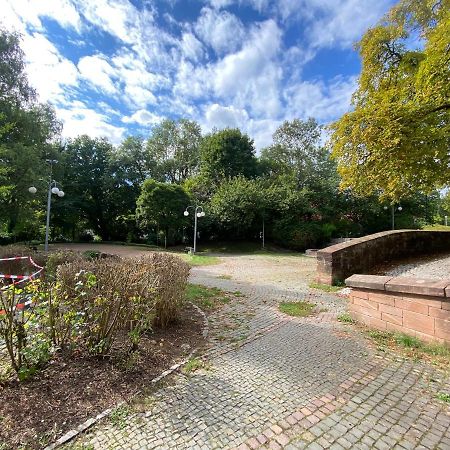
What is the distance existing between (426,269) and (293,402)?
6.41 metres

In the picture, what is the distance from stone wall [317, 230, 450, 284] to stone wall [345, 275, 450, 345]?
2972 mm

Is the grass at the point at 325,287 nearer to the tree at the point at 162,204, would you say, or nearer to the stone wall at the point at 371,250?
the stone wall at the point at 371,250

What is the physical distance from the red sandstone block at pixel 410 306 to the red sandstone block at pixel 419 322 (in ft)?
0.16

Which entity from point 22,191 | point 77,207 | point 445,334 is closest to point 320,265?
point 445,334

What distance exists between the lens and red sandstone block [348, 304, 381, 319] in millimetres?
4090

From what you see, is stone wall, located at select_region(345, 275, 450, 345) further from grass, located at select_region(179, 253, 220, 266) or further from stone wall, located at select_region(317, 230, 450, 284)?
grass, located at select_region(179, 253, 220, 266)

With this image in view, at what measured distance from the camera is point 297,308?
17.3ft

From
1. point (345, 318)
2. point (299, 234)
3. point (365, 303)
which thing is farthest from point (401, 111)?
point (299, 234)

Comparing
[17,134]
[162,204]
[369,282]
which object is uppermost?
[17,134]

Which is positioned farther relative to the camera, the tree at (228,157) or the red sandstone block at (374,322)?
the tree at (228,157)

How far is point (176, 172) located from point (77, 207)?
12.3 m

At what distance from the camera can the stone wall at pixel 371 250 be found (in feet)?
24.2

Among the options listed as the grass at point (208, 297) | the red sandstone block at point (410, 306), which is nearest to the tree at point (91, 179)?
the grass at point (208, 297)

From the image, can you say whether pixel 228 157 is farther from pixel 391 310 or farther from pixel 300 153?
pixel 391 310
